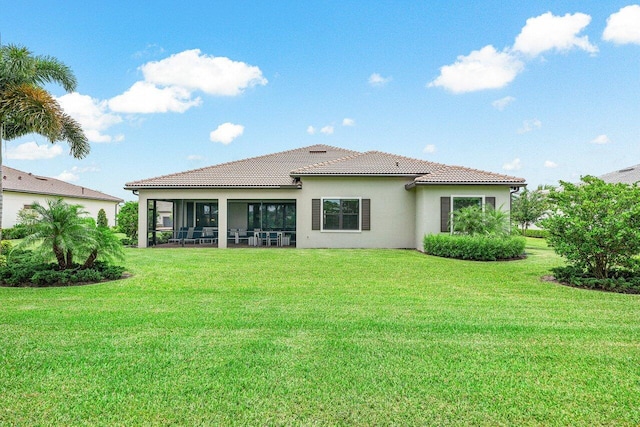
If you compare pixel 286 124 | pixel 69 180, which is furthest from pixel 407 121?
pixel 69 180

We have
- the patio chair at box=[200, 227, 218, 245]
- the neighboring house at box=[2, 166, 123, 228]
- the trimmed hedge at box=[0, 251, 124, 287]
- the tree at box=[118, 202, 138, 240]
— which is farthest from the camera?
the neighboring house at box=[2, 166, 123, 228]

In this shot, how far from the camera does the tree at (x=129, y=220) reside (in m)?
20.1

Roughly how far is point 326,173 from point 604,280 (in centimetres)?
1081

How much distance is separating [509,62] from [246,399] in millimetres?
19656

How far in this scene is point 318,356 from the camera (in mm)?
4039

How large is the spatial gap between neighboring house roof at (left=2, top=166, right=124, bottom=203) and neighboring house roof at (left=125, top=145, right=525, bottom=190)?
1729 centimetres

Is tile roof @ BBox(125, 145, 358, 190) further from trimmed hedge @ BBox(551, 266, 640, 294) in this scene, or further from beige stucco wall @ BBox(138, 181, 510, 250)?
trimmed hedge @ BBox(551, 266, 640, 294)

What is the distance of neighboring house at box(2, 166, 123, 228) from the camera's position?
86.5 feet

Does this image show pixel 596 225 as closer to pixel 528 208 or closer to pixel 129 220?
pixel 129 220

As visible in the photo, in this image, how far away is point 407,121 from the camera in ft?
68.6

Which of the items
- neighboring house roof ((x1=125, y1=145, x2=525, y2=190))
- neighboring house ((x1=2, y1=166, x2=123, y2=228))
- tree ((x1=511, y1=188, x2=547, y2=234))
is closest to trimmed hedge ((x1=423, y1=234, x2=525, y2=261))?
neighboring house roof ((x1=125, y1=145, x2=525, y2=190))

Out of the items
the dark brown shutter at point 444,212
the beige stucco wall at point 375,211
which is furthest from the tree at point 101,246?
the dark brown shutter at point 444,212

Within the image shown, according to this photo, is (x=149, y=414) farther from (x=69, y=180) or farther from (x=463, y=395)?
(x=69, y=180)

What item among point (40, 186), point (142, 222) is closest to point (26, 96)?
point (142, 222)
